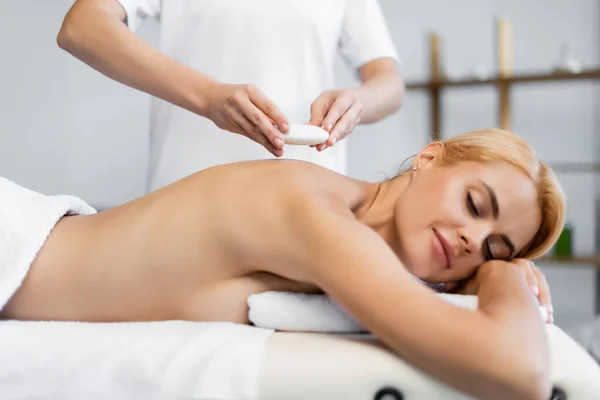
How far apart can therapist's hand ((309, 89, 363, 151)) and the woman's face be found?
0.18 metres

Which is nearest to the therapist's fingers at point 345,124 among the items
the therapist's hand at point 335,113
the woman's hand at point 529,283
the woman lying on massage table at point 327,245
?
the therapist's hand at point 335,113

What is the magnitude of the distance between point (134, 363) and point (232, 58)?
0.93 meters

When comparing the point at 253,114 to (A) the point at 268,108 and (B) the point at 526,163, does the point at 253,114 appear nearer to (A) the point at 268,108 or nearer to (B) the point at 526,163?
(A) the point at 268,108

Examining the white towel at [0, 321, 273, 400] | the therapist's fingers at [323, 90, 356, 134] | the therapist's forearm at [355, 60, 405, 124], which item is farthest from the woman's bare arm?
the therapist's forearm at [355, 60, 405, 124]

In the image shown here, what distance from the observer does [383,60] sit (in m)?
1.79

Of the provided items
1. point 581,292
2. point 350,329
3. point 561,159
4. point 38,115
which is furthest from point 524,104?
point 350,329

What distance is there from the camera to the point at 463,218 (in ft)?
3.64

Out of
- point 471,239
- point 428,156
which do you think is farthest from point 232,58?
point 471,239

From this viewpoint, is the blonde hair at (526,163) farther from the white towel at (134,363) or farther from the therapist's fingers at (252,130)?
the white towel at (134,363)

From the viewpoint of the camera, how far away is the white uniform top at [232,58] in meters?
1.59

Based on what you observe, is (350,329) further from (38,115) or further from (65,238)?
(38,115)

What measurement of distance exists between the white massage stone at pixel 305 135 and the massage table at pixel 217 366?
14.2 inches

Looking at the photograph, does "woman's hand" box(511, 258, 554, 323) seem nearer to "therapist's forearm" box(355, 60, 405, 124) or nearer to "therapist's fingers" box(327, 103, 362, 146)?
"therapist's fingers" box(327, 103, 362, 146)

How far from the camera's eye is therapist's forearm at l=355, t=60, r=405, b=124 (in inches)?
60.0
